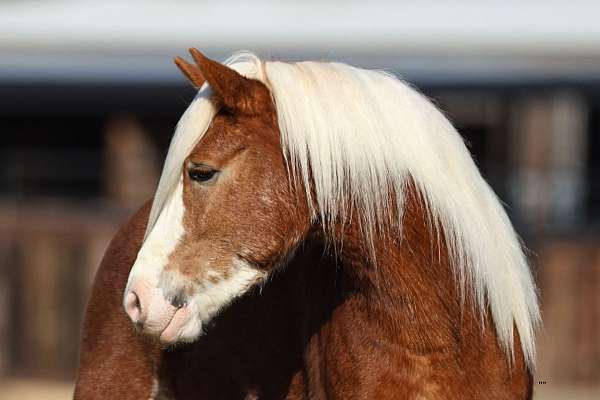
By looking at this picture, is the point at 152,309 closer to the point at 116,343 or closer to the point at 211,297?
the point at 211,297

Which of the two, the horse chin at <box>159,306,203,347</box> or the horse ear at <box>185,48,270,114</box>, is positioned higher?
the horse ear at <box>185,48,270,114</box>

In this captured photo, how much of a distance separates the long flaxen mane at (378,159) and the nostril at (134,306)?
9.8 inches

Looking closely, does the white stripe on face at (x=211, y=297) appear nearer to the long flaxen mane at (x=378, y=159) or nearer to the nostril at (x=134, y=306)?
Result: the nostril at (x=134, y=306)

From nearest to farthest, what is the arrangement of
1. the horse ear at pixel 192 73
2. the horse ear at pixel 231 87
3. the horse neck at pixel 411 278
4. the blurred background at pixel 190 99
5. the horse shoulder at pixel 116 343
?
the horse ear at pixel 231 87, the horse neck at pixel 411 278, the horse ear at pixel 192 73, the horse shoulder at pixel 116 343, the blurred background at pixel 190 99

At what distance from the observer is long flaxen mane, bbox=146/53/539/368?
299 centimetres

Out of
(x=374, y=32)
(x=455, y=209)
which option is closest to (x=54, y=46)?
(x=374, y=32)

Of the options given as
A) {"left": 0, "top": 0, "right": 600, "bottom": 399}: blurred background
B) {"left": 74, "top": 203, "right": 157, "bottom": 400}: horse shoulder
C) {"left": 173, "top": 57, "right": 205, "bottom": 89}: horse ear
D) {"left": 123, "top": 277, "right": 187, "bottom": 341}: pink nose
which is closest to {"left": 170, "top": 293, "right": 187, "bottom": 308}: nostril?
{"left": 123, "top": 277, "right": 187, "bottom": 341}: pink nose

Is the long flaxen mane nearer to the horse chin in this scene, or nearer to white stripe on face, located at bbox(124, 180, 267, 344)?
white stripe on face, located at bbox(124, 180, 267, 344)

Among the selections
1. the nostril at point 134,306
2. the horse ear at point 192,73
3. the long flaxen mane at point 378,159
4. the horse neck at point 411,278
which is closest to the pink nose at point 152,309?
the nostril at point 134,306

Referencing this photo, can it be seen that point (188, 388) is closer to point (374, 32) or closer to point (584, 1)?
point (374, 32)

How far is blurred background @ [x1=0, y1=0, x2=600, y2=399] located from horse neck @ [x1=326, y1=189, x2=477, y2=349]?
470 centimetres

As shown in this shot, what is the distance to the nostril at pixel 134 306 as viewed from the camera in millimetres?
2979

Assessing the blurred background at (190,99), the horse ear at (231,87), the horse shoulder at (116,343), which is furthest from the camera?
the blurred background at (190,99)

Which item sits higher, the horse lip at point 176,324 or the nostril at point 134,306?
the nostril at point 134,306
